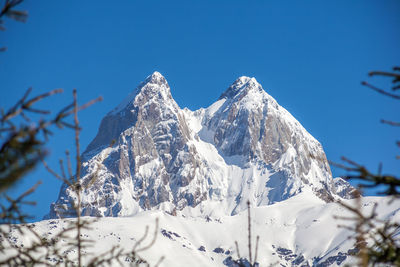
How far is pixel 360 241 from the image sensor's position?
436cm

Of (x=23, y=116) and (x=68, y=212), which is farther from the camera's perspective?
(x=68, y=212)

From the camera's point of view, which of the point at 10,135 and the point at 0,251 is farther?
the point at 0,251

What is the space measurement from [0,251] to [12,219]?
1.77ft

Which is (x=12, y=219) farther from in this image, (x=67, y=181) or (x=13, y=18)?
(x=13, y=18)

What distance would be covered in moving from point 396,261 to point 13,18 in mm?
4289

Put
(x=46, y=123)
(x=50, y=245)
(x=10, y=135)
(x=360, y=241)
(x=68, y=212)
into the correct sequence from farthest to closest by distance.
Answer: (x=68, y=212) → (x=50, y=245) → (x=46, y=123) → (x=10, y=135) → (x=360, y=241)

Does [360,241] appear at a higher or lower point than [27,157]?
lower

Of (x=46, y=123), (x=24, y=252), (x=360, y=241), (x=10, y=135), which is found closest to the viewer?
(x=360, y=241)

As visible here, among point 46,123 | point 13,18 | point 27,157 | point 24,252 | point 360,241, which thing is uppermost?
point 13,18

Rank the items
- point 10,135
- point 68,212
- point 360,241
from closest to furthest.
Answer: point 360,241
point 10,135
point 68,212

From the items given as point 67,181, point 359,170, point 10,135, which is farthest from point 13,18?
point 359,170

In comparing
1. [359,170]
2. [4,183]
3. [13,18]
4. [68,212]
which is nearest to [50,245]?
[68,212]

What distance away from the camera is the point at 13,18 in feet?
18.6

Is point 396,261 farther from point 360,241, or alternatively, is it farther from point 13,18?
point 13,18
